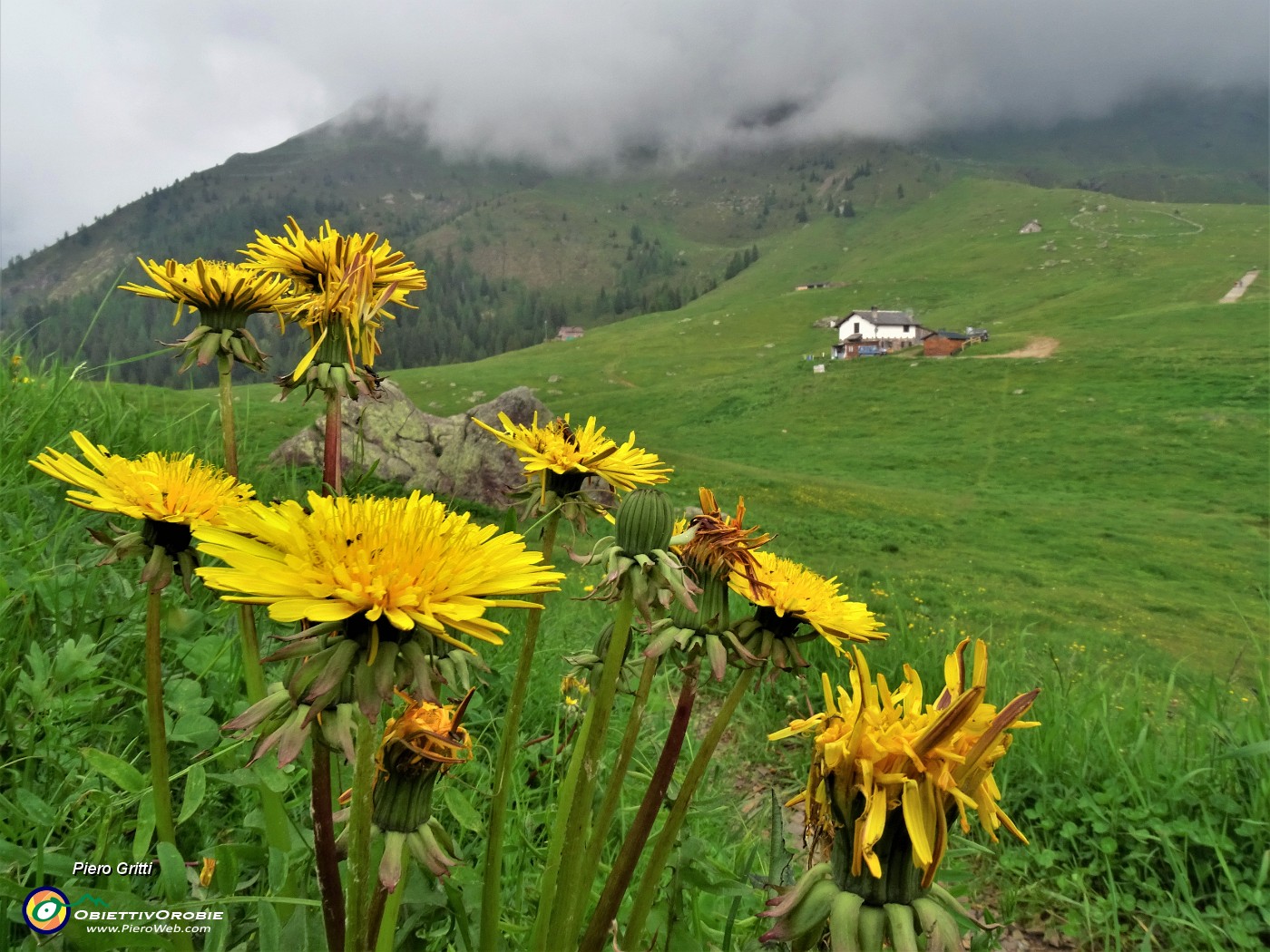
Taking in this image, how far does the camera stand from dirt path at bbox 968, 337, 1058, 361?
47.9 meters

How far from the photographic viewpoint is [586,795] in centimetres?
140

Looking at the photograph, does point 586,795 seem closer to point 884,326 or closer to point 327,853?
point 327,853

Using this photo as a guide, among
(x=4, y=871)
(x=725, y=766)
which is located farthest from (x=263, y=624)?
(x=725, y=766)

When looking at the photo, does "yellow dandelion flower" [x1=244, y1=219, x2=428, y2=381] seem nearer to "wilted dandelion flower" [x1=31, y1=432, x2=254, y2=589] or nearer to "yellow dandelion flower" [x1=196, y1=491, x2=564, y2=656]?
"wilted dandelion flower" [x1=31, y1=432, x2=254, y2=589]

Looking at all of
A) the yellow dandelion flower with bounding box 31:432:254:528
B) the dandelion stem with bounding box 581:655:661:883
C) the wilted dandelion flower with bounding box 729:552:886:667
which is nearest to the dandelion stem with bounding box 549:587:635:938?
the dandelion stem with bounding box 581:655:661:883

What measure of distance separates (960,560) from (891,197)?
18377 cm

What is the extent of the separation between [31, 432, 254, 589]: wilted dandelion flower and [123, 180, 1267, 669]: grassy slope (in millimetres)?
5708

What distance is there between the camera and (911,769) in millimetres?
1080

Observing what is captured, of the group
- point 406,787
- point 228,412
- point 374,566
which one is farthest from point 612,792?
point 228,412

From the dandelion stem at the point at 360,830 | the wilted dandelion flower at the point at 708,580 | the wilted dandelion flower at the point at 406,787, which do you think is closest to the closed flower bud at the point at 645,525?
the wilted dandelion flower at the point at 708,580

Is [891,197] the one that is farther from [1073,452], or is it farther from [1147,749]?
[1147,749]

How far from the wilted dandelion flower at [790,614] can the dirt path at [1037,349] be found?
2026 inches

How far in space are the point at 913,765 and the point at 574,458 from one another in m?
1.14

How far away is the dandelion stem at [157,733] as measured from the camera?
1517 millimetres
